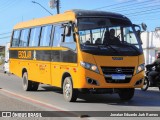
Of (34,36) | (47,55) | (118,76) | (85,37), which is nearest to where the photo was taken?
(118,76)

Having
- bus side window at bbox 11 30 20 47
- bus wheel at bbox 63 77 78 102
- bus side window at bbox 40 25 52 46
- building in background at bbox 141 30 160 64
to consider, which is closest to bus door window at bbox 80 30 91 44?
bus wheel at bbox 63 77 78 102

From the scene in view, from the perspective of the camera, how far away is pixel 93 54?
13039 mm

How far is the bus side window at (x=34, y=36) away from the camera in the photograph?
56.3 ft

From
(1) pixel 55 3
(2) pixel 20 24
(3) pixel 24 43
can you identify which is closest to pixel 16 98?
(3) pixel 24 43

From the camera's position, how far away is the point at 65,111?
1170 centimetres

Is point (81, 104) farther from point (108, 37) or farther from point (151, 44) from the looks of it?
point (151, 44)

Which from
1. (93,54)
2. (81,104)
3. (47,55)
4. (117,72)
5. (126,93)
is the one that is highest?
(93,54)

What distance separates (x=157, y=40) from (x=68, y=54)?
23825 mm

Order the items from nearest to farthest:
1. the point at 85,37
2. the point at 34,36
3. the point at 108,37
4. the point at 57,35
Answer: the point at 85,37 → the point at 108,37 → the point at 57,35 → the point at 34,36

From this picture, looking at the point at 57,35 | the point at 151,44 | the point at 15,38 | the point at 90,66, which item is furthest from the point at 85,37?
the point at 151,44

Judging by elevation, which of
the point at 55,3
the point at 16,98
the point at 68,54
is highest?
the point at 55,3

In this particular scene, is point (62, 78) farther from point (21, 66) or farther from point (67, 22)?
point (21, 66)

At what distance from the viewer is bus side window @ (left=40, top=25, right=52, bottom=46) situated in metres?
15.8

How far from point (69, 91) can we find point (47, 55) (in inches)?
93.3
